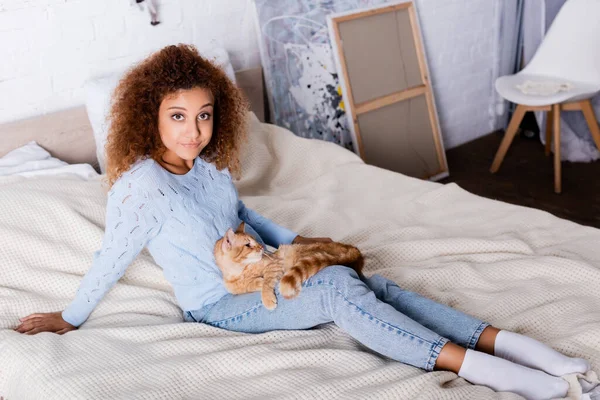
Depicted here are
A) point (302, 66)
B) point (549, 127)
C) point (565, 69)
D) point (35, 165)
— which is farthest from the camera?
point (549, 127)

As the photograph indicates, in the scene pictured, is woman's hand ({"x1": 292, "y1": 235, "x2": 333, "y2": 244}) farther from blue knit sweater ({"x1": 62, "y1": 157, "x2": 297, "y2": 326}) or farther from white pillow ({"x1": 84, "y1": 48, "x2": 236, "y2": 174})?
white pillow ({"x1": 84, "y1": 48, "x2": 236, "y2": 174})

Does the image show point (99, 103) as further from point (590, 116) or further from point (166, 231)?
point (590, 116)

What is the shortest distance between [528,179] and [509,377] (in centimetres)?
236

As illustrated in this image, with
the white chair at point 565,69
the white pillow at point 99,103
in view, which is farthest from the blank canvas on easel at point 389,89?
the white pillow at point 99,103

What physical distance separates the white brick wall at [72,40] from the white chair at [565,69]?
1658mm

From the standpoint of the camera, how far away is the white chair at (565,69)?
11.1ft

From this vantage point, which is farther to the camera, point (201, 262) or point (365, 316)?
point (201, 262)

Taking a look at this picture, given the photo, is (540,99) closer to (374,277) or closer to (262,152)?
(262,152)

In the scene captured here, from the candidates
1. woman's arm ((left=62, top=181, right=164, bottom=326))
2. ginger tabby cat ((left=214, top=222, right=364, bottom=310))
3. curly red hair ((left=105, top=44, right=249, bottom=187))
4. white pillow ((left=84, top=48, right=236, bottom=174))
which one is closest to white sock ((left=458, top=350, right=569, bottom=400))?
ginger tabby cat ((left=214, top=222, right=364, bottom=310))

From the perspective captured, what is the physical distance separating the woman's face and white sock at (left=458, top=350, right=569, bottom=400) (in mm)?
790

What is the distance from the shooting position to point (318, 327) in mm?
1616

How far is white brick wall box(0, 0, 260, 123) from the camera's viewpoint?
7.60 ft

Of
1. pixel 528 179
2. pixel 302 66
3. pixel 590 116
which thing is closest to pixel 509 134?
pixel 528 179

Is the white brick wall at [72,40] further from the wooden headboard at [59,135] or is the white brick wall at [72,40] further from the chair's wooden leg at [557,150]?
the chair's wooden leg at [557,150]
